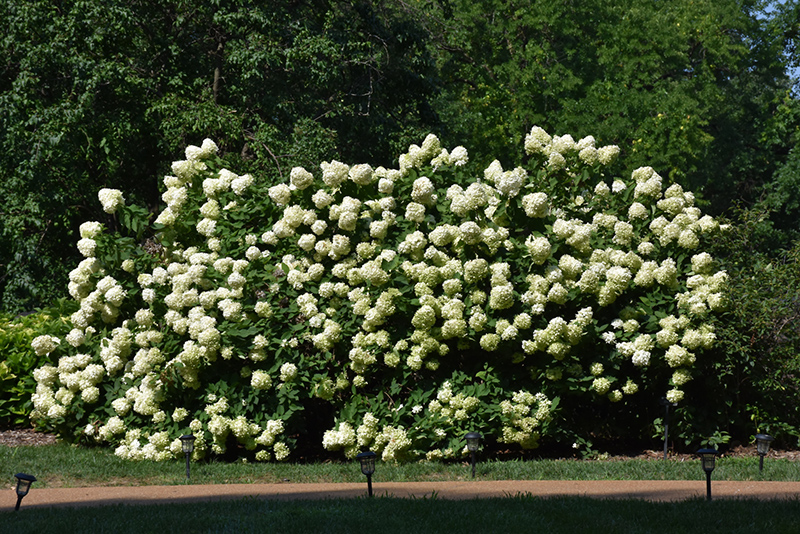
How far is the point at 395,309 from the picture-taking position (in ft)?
27.6

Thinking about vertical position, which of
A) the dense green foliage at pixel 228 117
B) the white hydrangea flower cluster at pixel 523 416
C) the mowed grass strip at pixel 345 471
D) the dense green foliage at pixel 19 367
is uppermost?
the dense green foliage at pixel 228 117

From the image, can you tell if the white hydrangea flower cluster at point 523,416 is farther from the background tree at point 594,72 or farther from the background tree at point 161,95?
the background tree at point 594,72

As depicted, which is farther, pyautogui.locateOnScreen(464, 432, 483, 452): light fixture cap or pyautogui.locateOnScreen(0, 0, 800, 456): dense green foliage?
pyautogui.locateOnScreen(0, 0, 800, 456): dense green foliage

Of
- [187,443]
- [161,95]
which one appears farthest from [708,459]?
[161,95]

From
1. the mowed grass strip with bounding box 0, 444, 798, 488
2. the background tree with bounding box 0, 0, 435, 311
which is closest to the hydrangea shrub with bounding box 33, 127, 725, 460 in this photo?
the mowed grass strip with bounding box 0, 444, 798, 488

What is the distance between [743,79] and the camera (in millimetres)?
34156

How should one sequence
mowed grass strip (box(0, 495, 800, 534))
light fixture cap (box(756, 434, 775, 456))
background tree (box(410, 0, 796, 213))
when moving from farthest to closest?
background tree (box(410, 0, 796, 213)), light fixture cap (box(756, 434, 775, 456)), mowed grass strip (box(0, 495, 800, 534))

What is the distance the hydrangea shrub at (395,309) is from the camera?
27.5 ft

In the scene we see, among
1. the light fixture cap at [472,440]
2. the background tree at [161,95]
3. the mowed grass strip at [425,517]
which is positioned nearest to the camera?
the mowed grass strip at [425,517]

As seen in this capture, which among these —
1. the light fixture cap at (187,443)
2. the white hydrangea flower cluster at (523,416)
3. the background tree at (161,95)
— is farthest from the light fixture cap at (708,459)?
the background tree at (161,95)

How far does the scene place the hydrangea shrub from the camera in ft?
27.5

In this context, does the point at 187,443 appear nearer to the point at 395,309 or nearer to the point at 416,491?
the point at 416,491

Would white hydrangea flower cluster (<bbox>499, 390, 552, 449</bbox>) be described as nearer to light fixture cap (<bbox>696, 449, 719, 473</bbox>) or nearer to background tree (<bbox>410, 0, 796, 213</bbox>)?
light fixture cap (<bbox>696, 449, 719, 473</bbox>)

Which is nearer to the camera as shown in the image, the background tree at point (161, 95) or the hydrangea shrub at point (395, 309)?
the hydrangea shrub at point (395, 309)
